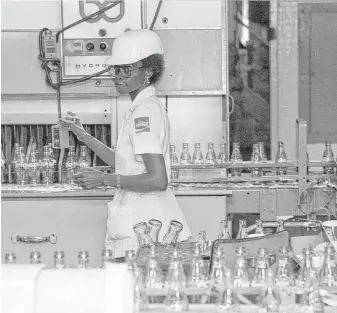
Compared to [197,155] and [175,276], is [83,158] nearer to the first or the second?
[197,155]

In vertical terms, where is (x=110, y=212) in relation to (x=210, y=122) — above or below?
below

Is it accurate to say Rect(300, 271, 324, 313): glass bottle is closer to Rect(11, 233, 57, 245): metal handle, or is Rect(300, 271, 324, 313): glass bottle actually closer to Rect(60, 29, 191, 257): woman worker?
Rect(60, 29, 191, 257): woman worker

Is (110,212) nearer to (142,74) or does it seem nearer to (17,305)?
(142,74)

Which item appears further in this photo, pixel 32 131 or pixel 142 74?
pixel 32 131

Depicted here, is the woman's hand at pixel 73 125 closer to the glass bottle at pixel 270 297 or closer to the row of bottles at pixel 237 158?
the row of bottles at pixel 237 158

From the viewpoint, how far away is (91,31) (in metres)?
4.67

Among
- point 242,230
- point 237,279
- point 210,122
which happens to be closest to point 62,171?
point 210,122

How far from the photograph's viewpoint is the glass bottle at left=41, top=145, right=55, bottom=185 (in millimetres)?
4379

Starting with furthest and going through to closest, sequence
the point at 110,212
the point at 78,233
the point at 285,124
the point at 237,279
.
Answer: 1. the point at 285,124
2. the point at 78,233
3. the point at 110,212
4. the point at 237,279

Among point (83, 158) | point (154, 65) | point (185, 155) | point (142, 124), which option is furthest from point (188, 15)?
point (142, 124)

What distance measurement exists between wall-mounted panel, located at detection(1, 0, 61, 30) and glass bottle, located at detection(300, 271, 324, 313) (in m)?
3.22

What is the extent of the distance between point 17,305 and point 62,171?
2927 millimetres

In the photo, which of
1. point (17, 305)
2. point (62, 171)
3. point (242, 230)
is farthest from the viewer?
point (62, 171)

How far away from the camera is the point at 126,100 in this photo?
4.72 m
